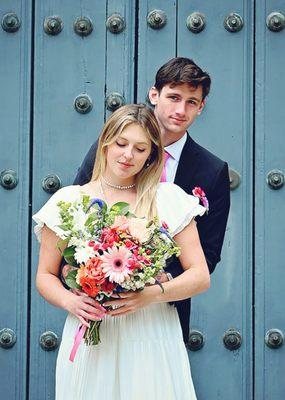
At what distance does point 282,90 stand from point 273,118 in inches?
4.0

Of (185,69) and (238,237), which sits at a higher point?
(185,69)

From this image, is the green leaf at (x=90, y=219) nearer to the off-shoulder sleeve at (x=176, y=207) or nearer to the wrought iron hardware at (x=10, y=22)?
the off-shoulder sleeve at (x=176, y=207)

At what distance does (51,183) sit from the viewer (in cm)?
464

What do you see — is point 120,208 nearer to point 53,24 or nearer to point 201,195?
point 201,195

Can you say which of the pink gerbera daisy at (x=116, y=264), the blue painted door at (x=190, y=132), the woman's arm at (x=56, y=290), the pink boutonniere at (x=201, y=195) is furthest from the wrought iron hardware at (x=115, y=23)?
the pink gerbera daisy at (x=116, y=264)

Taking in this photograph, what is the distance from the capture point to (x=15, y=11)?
4.71m

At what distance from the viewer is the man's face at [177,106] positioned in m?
3.95

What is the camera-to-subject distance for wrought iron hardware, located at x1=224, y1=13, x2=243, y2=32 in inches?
183

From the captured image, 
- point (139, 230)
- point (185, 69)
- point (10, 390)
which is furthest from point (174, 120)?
point (10, 390)

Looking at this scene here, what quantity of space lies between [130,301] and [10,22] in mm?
1495

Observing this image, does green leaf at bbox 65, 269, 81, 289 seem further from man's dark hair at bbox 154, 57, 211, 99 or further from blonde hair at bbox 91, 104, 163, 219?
man's dark hair at bbox 154, 57, 211, 99

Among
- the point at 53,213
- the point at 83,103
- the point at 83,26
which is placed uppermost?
the point at 83,26

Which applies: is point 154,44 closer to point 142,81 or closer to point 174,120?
point 142,81

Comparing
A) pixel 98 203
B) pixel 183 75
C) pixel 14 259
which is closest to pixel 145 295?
pixel 98 203
